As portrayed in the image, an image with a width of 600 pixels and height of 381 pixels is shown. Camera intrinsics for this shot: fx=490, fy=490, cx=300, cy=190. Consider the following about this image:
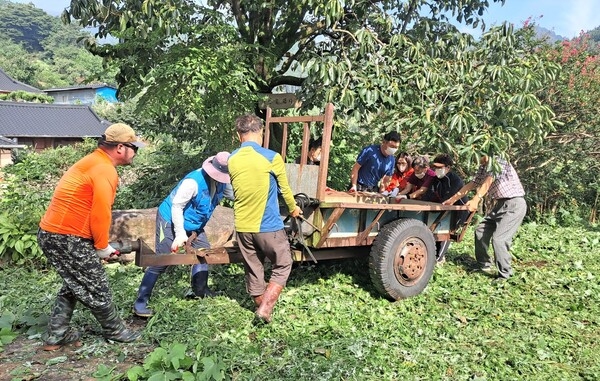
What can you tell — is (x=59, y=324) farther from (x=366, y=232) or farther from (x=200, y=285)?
(x=366, y=232)

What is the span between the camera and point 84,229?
339 centimetres

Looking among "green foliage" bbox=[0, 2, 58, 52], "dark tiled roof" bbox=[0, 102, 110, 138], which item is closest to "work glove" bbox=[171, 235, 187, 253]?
"dark tiled roof" bbox=[0, 102, 110, 138]

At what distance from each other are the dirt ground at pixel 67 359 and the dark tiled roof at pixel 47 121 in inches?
1014

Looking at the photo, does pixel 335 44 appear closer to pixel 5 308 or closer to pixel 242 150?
pixel 242 150

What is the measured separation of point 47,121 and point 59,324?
2829cm

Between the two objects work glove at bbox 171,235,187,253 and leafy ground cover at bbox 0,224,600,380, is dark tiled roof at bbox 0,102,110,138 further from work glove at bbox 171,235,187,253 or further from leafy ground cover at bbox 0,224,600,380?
work glove at bbox 171,235,187,253

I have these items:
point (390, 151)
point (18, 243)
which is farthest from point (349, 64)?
point (18, 243)

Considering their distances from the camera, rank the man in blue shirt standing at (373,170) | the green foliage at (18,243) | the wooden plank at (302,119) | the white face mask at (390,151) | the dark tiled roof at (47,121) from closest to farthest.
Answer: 1. the wooden plank at (302,119)
2. the green foliage at (18,243)
3. the white face mask at (390,151)
4. the man in blue shirt standing at (373,170)
5. the dark tiled roof at (47,121)

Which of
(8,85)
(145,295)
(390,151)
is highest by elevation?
(8,85)

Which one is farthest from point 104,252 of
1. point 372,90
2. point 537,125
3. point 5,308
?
point 537,125

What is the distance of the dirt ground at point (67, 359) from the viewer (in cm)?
322

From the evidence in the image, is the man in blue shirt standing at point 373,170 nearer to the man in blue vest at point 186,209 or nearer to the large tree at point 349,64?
the large tree at point 349,64

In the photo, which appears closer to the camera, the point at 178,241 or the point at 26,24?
the point at 178,241

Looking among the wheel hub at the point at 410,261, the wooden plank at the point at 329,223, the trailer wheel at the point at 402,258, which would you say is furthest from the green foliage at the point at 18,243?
the wheel hub at the point at 410,261
